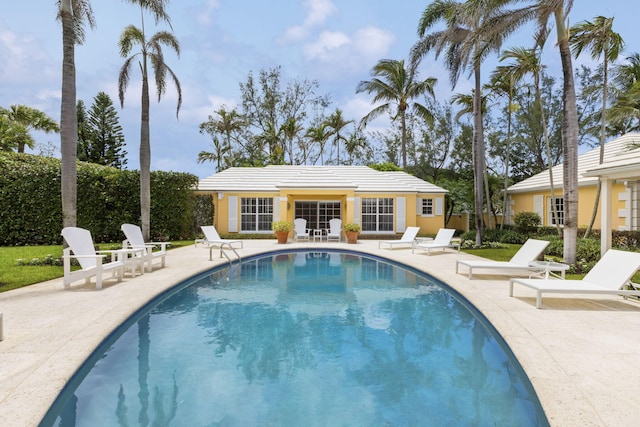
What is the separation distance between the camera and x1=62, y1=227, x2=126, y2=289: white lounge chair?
6930mm

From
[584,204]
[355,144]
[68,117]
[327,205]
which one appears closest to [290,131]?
[355,144]

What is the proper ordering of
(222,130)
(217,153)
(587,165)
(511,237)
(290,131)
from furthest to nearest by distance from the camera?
(217,153) < (222,130) < (290,131) < (587,165) < (511,237)

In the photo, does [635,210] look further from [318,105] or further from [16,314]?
[318,105]

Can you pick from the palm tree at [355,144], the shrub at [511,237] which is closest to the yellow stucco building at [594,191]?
the shrub at [511,237]

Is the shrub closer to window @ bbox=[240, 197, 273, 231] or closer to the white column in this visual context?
the white column

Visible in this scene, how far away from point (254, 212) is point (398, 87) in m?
13.2

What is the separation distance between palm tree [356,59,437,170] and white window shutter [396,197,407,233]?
630 centimetres

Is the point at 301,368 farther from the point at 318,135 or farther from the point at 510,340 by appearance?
the point at 318,135

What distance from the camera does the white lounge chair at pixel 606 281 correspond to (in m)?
5.70

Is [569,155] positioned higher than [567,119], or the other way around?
[567,119]

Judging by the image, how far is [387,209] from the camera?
20859mm

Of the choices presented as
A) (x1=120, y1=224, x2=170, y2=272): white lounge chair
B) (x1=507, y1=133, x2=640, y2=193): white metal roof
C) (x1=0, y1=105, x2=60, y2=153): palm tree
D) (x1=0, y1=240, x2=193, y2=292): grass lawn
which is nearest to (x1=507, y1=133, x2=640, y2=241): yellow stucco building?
(x1=507, y1=133, x2=640, y2=193): white metal roof

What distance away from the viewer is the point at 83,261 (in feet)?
24.2

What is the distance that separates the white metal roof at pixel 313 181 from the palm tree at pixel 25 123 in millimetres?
9717
